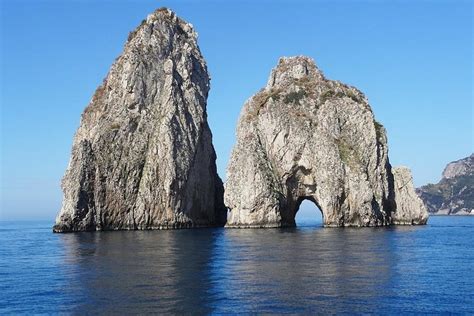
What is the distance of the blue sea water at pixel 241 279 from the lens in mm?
42500

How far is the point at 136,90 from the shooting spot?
14550 cm

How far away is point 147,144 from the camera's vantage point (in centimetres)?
14425

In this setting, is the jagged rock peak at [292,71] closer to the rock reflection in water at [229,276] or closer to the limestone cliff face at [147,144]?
the limestone cliff face at [147,144]

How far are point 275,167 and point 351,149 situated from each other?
62.8 feet

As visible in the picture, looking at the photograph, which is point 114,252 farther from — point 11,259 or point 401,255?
point 401,255

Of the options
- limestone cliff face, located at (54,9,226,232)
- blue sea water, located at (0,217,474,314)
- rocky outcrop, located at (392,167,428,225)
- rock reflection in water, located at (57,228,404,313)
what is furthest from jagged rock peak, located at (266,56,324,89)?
blue sea water, located at (0,217,474,314)

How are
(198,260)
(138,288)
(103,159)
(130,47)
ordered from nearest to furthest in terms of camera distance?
(138,288) < (198,260) < (103,159) < (130,47)

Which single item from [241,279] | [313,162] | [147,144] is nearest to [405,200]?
[313,162]

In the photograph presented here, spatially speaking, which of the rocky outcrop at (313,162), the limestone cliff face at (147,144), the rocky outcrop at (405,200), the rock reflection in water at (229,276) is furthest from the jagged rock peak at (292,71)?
the rock reflection in water at (229,276)

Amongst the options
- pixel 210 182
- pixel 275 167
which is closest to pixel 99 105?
pixel 210 182

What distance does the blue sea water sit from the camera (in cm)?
4250

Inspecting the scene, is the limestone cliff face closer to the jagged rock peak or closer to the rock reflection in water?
the jagged rock peak

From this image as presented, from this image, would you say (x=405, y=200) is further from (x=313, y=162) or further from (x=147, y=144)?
(x=147, y=144)

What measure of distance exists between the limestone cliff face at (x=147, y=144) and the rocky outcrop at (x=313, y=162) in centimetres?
1222
